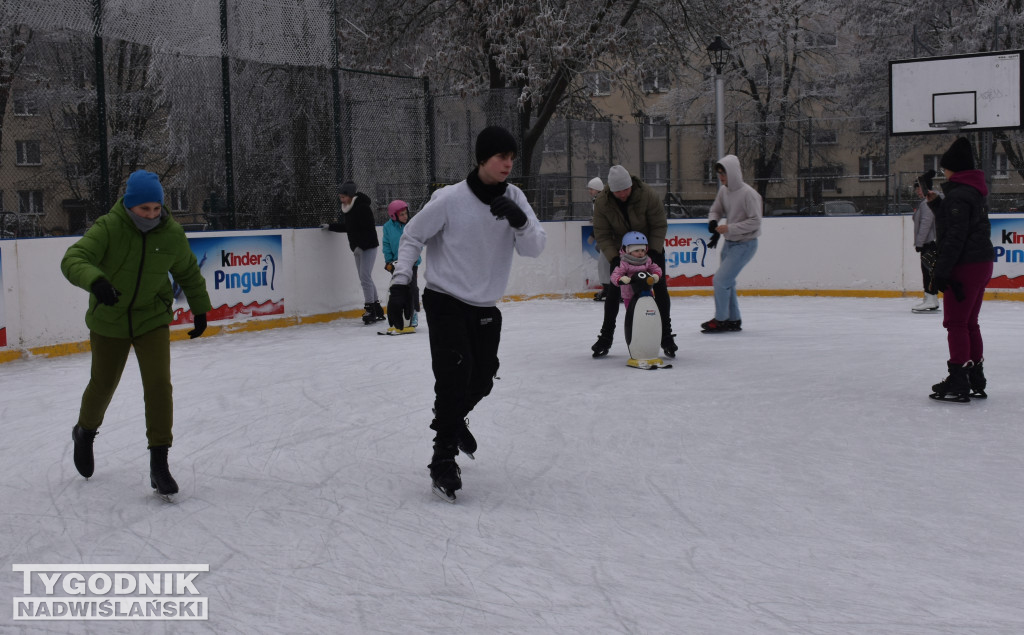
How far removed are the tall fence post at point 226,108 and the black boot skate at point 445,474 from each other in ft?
26.6

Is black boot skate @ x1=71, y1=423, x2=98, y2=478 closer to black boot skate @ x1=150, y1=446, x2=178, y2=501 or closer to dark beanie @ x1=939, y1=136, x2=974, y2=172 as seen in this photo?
black boot skate @ x1=150, y1=446, x2=178, y2=501

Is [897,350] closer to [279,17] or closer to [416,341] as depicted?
[416,341]

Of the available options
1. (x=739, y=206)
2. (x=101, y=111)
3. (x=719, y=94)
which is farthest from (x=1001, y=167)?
(x=101, y=111)

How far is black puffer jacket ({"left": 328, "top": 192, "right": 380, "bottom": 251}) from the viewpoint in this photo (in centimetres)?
1270

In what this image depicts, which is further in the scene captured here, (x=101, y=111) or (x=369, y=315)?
(x=369, y=315)

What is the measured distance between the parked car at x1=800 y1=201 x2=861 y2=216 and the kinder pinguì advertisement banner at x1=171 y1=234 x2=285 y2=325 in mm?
7907

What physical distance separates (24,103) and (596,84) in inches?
517

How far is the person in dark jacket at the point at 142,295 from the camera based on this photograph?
14.7ft

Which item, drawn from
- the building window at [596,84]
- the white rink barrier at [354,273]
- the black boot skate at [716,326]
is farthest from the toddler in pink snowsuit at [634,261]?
the building window at [596,84]

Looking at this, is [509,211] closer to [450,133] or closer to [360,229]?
[360,229]

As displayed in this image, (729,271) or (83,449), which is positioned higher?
(729,271)

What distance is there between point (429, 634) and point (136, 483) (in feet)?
7.95

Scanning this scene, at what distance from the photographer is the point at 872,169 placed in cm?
1612

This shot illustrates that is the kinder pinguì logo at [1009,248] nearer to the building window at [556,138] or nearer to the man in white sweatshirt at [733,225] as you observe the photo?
the man in white sweatshirt at [733,225]
